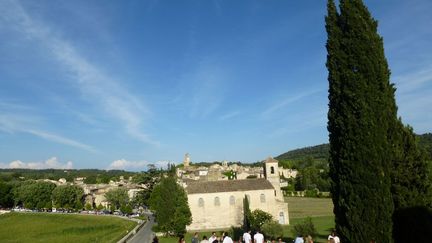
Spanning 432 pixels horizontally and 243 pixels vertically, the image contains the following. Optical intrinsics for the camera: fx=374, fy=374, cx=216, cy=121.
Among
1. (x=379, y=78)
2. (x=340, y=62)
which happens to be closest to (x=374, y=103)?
(x=379, y=78)

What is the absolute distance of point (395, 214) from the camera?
1568cm

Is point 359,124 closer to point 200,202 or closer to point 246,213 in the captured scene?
point 246,213

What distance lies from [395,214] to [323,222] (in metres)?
35.0

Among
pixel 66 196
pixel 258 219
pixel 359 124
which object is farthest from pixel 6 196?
pixel 359 124

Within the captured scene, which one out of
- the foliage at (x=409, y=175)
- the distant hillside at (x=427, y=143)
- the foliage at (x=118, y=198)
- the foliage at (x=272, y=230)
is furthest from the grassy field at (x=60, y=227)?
the foliage at (x=409, y=175)

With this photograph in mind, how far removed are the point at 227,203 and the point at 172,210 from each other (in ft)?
30.0

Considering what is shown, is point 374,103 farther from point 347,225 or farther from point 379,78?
point 347,225

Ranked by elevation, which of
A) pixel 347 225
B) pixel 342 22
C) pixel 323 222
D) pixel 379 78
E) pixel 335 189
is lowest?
pixel 323 222

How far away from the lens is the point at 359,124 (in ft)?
→ 51.9

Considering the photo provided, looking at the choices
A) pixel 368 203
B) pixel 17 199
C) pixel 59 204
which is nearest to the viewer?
pixel 368 203

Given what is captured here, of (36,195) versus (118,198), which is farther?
(36,195)

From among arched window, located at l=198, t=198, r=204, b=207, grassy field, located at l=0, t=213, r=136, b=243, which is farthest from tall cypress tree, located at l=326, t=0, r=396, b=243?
arched window, located at l=198, t=198, r=204, b=207

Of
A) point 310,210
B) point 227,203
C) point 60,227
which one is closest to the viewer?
point 227,203

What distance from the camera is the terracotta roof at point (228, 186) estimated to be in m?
51.8
